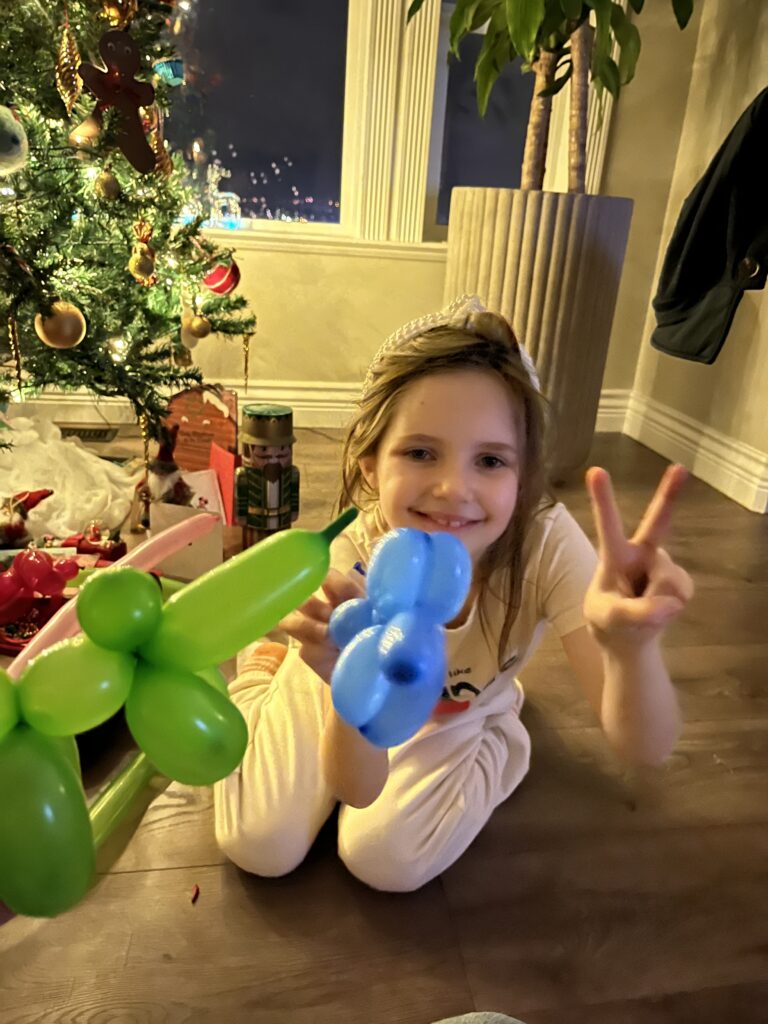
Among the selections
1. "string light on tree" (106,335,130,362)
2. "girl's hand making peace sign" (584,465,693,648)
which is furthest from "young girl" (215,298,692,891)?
"string light on tree" (106,335,130,362)

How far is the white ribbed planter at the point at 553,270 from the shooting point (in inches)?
75.5

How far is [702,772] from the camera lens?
43.0 inches

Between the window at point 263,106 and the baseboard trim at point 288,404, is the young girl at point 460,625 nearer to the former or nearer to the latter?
the baseboard trim at point 288,404

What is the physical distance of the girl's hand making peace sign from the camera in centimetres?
51

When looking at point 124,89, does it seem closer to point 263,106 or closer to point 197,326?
point 197,326

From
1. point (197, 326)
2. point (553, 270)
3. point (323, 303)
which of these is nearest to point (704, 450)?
point (553, 270)

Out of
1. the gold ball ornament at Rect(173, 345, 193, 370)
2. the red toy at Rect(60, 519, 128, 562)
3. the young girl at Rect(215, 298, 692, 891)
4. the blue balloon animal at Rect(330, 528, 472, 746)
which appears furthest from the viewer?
the gold ball ornament at Rect(173, 345, 193, 370)

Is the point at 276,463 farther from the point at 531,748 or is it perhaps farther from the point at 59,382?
the point at 531,748

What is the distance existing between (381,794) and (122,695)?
0.58 m

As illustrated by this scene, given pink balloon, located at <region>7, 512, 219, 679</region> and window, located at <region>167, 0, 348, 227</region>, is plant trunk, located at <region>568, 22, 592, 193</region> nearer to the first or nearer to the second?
window, located at <region>167, 0, 348, 227</region>

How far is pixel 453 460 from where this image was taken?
0.70 m

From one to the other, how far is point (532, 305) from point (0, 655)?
1457 millimetres

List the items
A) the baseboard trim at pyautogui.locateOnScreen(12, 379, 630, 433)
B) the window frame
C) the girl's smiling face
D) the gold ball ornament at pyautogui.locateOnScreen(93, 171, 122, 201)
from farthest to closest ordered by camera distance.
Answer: the baseboard trim at pyautogui.locateOnScreen(12, 379, 630, 433) < the window frame < the gold ball ornament at pyautogui.locateOnScreen(93, 171, 122, 201) < the girl's smiling face

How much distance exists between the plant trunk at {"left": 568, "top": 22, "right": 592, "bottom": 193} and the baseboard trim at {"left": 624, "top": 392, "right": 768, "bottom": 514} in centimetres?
82
